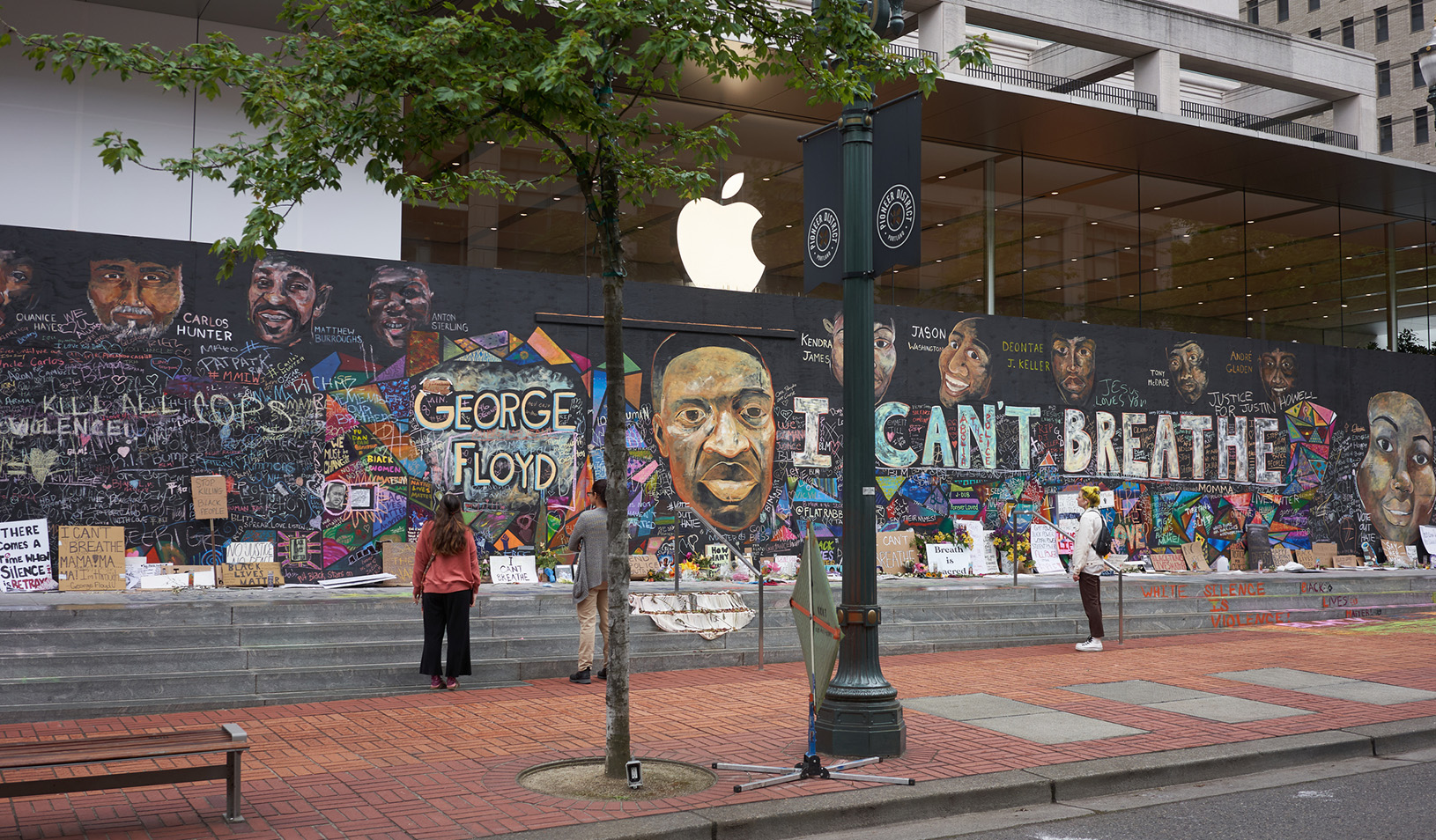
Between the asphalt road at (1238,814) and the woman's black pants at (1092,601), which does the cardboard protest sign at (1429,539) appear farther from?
the asphalt road at (1238,814)

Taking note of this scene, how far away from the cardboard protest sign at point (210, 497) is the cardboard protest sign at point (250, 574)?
1.98 feet

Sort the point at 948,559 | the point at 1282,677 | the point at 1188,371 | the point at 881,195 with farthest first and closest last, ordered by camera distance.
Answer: the point at 1188,371
the point at 948,559
the point at 1282,677
the point at 881,195

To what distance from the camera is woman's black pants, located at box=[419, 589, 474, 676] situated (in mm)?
9984

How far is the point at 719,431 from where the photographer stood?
16.2 m

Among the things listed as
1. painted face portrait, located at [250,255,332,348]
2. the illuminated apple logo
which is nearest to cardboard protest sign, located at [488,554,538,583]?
painted face portrait, located at [250,255,332,348]

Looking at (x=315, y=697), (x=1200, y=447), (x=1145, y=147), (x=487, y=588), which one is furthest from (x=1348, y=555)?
(x=315, y=697)

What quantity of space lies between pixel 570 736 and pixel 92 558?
24.3 ft

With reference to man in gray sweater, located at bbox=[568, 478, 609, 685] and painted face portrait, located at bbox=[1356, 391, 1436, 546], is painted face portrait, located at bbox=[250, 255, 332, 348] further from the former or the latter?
painted face portrait, located at bbox=[1356, 391, 1436, 546]

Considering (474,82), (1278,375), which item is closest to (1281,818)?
(474,82)

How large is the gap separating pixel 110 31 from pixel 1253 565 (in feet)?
64.8

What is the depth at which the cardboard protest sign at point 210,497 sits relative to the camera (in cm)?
1307

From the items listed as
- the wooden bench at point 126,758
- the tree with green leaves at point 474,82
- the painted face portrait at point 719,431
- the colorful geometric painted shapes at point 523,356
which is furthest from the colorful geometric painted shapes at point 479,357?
the wooden bench at point 126,758

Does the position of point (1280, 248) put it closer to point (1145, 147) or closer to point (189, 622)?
point (1145, 147)

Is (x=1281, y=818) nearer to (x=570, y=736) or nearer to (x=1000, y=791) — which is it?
(x=1000, y=791)
